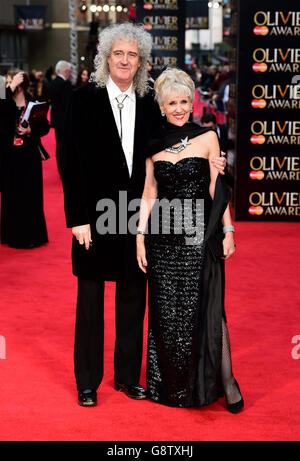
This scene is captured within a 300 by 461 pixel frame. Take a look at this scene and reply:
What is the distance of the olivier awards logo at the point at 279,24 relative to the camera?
783 centimetres

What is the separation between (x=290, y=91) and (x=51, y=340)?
4.50 m

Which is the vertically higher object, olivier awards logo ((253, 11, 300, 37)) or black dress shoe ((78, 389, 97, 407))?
olivier awards logo ((253, 11, 300, 37))

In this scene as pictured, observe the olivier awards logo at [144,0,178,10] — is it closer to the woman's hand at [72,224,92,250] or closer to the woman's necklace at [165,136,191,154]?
the woman's necklace at [165,136,191,154]

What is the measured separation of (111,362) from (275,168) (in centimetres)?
435

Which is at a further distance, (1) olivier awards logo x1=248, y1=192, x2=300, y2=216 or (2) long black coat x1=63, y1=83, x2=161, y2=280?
(1) olivier awards logo x1=248, y1=192, x2=300, y2=216

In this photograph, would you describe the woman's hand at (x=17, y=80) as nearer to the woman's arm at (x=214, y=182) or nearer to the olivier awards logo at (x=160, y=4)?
the woman's arm at (x=214, y=182)

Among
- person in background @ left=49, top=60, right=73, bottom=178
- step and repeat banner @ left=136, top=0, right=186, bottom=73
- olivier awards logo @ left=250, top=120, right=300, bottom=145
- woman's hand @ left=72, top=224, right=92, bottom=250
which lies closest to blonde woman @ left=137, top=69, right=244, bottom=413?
woman's hand @ left=72, top=224, right=92, bottom=250

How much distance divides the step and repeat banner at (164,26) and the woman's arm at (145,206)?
347 inches

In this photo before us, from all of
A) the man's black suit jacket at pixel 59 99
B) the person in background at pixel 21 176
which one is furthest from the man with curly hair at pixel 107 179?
the man's black suit jacket at pixel 59 99

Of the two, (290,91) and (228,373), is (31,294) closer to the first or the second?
(228,373)

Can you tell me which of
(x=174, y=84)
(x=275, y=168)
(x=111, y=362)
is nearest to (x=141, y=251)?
(x=174, y=84)

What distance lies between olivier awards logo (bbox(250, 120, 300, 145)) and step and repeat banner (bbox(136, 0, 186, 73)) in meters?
4.40

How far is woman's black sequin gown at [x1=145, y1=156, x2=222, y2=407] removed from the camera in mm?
3521


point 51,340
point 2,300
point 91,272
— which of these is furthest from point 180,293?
point 2,300
